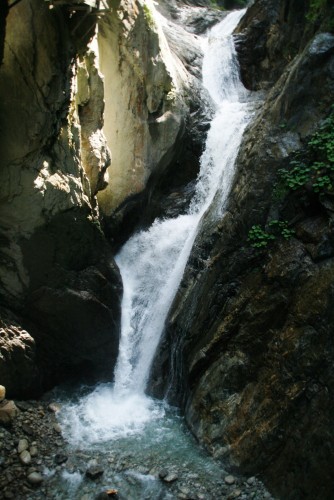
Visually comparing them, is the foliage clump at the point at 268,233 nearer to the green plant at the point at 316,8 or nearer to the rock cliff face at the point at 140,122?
the rock cliff face at the point at 140,122

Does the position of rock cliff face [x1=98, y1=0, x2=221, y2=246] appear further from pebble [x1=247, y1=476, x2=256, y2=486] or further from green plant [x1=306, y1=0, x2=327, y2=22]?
pebble [x1=247, y1=476, x2=256, y2=486]

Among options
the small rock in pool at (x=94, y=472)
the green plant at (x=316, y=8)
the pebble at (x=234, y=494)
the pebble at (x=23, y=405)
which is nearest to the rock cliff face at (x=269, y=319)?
the green plant at (x=316, y=8)

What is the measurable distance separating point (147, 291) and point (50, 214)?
352cm

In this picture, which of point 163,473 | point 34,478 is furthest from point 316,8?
point 34,478

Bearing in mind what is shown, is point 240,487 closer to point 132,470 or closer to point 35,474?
point 132,470

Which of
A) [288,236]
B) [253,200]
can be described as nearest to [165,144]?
[253,200]

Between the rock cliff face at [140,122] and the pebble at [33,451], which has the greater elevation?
the rock cliff face at [140,122]

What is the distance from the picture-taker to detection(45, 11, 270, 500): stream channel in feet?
19.3

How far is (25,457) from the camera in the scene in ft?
20.0

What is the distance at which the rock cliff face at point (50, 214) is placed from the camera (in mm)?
6855

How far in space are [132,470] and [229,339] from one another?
8.87 ft

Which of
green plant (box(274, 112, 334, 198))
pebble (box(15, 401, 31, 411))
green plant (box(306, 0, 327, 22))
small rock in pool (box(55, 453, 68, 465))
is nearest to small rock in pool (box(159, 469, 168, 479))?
small rock in pool (box(55, 453, 68, 465))

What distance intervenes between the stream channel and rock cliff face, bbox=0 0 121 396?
0.70 meters

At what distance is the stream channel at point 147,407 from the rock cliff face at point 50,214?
2.29 ft
